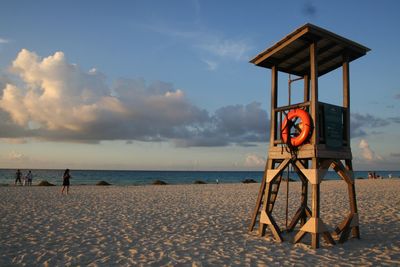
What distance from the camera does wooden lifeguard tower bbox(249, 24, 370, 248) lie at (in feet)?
23.8

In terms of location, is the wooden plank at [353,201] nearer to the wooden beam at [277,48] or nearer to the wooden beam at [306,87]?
the wooden beam at [306,87]

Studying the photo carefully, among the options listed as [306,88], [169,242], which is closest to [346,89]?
[306,88]

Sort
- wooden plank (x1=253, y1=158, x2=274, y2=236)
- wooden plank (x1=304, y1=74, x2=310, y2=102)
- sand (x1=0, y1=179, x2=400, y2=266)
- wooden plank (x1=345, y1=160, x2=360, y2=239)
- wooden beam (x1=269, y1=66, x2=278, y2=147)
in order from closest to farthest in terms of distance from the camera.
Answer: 1. sand (x1=0, y1=179, x2=400, y2=266)
2. wooden plank (x1=345, y1=160, x2=360, y2=239)
3. wooden plank (x1=253, y1=158, x2=274, y2=236)
4. wooden beam (x1=269, y1=66, x2=278, y2=147)
5. wooden plank (x1=304, y1=74, x2=310, y2=102)

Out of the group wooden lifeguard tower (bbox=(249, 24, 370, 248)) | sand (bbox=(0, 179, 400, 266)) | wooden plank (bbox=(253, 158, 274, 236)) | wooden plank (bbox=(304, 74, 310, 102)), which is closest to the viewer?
sand (bbox=(0, 179, 400, 266))

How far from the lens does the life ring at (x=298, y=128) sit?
743cm

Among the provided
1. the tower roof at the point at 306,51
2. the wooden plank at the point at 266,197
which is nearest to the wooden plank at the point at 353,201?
the wooden plank at the point at 266,197

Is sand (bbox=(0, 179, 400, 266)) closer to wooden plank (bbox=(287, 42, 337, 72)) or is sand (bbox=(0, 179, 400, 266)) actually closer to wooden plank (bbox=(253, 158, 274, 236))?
wooden plank (bbox=(253, 158, 274, 236))

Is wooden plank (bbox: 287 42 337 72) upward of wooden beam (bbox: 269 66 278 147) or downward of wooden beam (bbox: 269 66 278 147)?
upward

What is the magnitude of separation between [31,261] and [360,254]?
6.42 m

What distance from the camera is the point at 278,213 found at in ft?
40.6

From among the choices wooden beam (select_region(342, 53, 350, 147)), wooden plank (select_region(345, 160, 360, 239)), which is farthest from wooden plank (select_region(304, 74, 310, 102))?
wooden plank (select_region(345, 160, 360, 239))

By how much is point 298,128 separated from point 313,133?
0.67m

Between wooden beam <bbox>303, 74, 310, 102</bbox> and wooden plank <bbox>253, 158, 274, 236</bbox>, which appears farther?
wooden beam <bbox>303, 74, 310, 102</bbox>

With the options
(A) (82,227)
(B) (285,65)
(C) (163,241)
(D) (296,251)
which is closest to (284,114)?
(B) (285,65)
